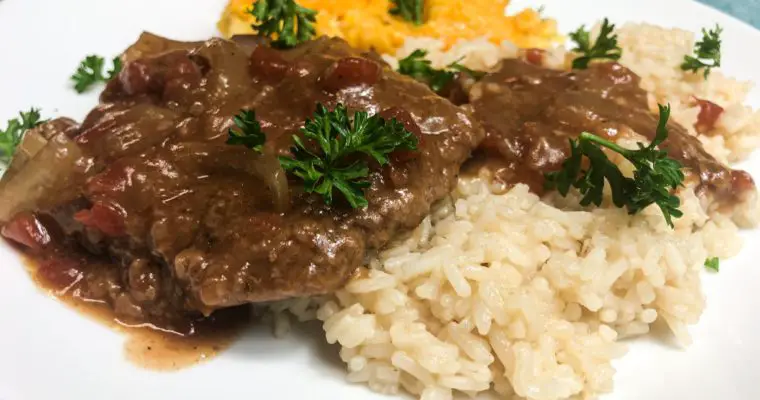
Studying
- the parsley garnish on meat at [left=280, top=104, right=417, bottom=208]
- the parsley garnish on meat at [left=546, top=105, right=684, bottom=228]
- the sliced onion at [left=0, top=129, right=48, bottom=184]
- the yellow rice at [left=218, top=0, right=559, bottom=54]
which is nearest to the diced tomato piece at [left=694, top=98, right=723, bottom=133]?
the parsley garnish on meat at [left=546, top=105, right=684, bottom=228]

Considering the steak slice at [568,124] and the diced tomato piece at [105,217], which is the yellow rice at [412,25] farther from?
the diced tomato piece at [105,217]

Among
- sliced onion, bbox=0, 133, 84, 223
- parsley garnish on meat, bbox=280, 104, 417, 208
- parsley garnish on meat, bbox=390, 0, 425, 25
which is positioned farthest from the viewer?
parsley garnish on meat, bbox=390, 0, 425, 25

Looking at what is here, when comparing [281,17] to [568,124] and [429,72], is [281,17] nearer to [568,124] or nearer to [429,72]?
[429,72]

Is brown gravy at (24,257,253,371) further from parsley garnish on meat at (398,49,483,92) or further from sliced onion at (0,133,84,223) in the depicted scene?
parsley garnish on meat at (398,49,483,92)

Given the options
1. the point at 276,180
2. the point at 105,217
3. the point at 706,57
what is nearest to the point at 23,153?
the point at 105,217

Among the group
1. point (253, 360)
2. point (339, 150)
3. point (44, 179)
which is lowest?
point (253, 360)
